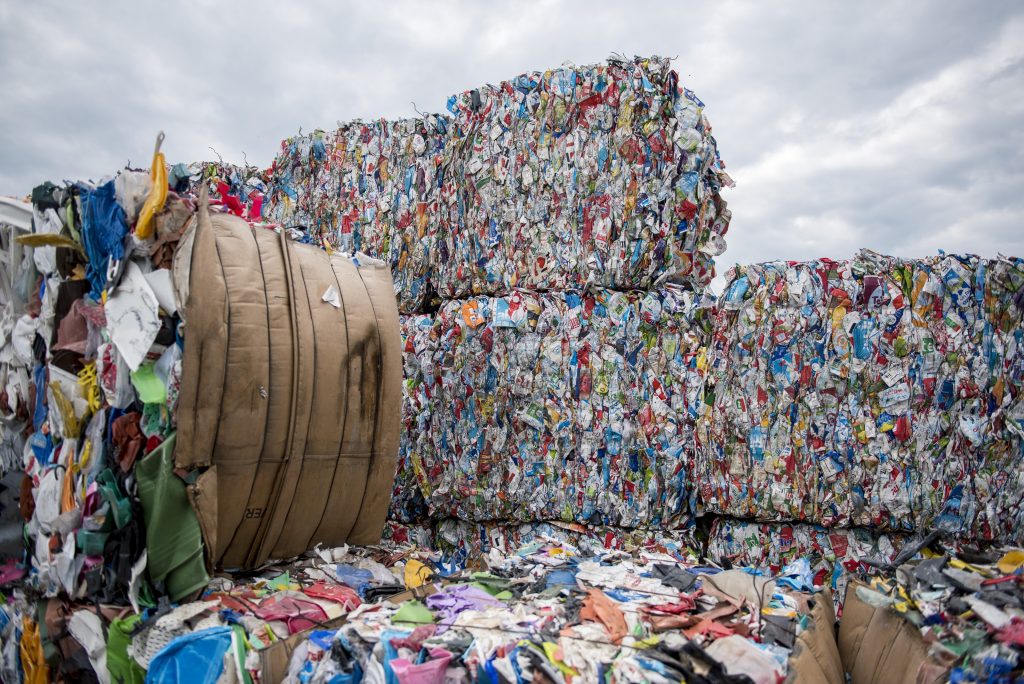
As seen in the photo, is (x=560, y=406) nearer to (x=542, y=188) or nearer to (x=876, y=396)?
(x=542, y=188)

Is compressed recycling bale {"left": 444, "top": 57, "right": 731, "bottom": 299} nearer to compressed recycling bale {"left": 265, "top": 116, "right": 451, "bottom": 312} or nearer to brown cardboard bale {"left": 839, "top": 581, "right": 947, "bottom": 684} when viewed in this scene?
compressed recycling bale {"left": 265, "top": 116, "right": 451, "bottom": 312}

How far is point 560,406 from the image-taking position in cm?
390

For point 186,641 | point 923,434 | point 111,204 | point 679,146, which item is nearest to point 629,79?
point 679,146

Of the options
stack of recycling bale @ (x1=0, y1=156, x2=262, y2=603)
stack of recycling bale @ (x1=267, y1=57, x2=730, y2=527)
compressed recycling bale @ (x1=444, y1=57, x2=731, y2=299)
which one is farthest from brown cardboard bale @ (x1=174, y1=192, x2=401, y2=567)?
compressed recycling bale @ (x1=444, y1=57, x2=731, y2=299)

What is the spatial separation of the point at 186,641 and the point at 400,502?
7.07 feet

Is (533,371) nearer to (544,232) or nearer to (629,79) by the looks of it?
(544,232)

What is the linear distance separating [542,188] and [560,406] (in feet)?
4.06

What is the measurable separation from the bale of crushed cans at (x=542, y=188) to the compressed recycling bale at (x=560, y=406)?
0.18 meters

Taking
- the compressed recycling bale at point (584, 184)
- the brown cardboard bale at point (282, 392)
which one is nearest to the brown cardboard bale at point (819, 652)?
the compressed recycling bale at point (584, 184)

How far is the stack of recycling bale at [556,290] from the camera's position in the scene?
12.0 feet

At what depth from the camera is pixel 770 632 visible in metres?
2.32

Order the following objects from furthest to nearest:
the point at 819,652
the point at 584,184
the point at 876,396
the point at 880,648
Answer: the point at 584,184
the point at 876,396
the point at 880,648
the point at 819,652

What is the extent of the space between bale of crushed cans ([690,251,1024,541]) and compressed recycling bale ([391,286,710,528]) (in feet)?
0.95

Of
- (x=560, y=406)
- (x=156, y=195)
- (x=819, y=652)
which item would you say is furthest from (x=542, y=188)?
(x=819, y=652)
